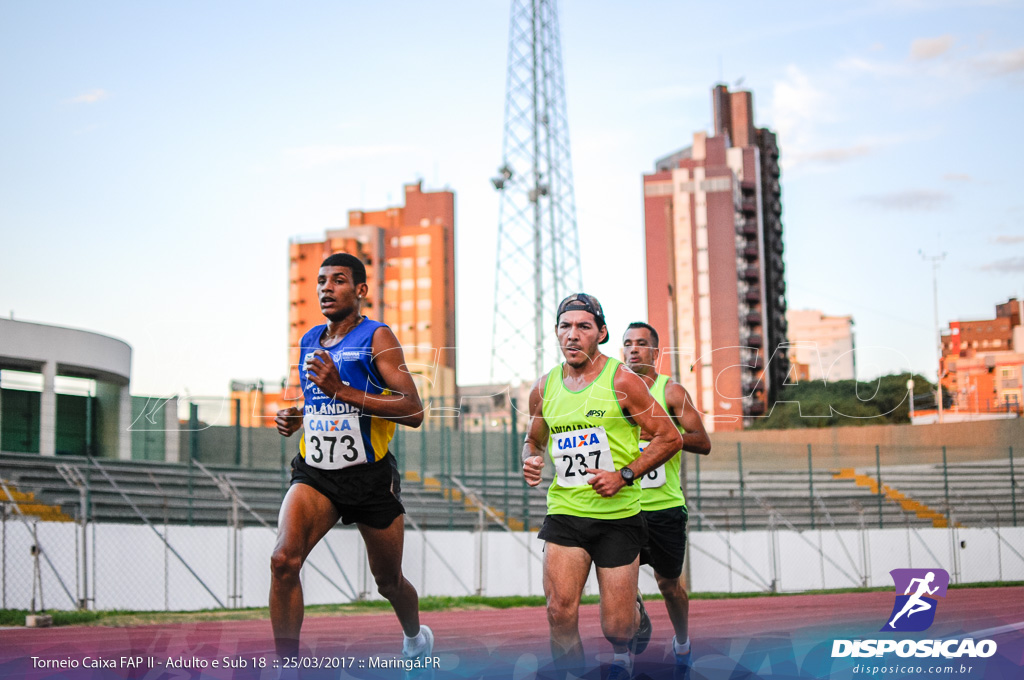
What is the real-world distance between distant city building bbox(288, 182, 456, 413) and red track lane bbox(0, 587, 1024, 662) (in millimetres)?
83287

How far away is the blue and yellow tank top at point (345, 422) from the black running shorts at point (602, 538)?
109 cm

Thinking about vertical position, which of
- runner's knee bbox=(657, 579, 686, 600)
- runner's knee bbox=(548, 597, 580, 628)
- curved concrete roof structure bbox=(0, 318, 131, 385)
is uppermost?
curved concrete roof structure bbox=(0, 318, 131, 385)

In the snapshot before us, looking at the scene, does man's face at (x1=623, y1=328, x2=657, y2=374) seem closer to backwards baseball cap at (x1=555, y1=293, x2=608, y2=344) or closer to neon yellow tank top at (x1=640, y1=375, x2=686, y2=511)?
neon yellow tank top at (x1=640, y1=375, x2=686, y2=511)

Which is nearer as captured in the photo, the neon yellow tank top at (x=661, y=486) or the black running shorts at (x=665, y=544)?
the black running shorts at (x=665, y=544)

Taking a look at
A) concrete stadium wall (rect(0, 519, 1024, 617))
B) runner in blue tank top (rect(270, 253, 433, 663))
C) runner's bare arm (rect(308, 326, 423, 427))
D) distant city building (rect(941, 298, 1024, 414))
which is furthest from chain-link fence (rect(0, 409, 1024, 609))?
distant city building (rect(941, 298, 1024, 414))

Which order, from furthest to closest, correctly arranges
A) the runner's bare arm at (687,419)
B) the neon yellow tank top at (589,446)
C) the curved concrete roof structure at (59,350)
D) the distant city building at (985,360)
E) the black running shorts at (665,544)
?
the distant city building at (985,360) → the curved concrete roof structure at (59,350) → the runner's bare arm at (687,419) → the black running shorts at (665,544) → the neon yellow tank top at (589,446)

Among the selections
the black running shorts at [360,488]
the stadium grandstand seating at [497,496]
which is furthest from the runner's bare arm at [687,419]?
the stadium grandstand seating at [497,496]

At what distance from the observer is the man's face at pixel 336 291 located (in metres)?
6.21

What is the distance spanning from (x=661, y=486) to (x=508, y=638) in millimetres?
3525

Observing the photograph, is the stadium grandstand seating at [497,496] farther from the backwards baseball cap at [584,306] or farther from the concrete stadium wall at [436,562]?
the backwards baseball cap at [584,306]

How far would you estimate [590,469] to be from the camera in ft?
19.8

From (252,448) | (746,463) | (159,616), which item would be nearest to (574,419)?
(159,616)

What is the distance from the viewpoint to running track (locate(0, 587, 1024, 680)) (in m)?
6.30

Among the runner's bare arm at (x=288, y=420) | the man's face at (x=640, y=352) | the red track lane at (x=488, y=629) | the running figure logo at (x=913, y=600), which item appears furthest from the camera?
the red track lane at (x=488, y=629)
